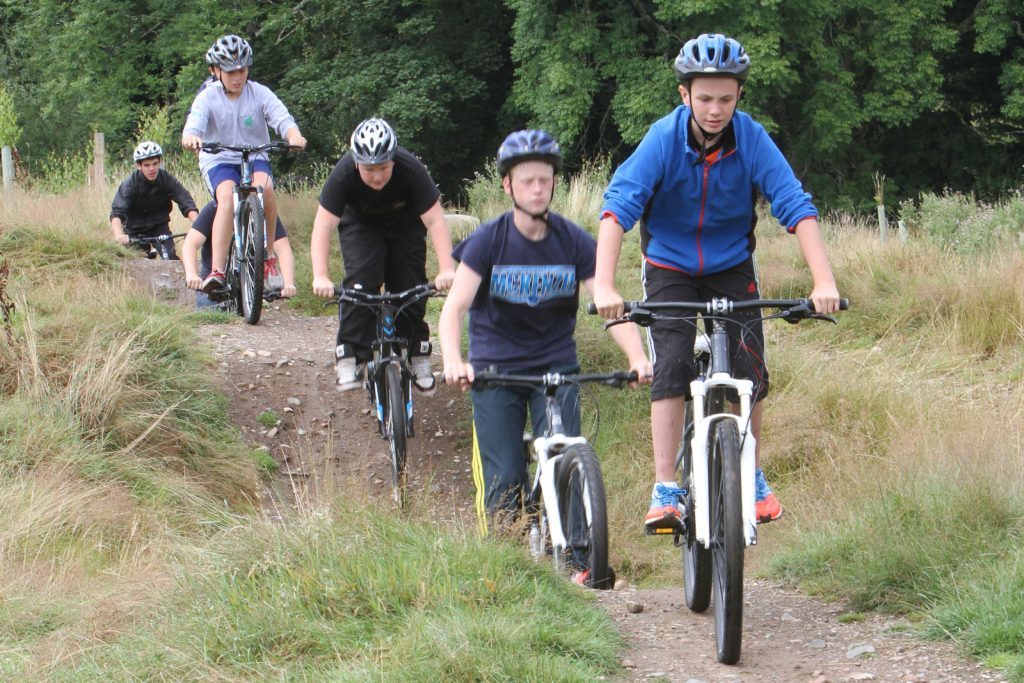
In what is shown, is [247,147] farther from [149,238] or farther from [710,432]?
[710,432]

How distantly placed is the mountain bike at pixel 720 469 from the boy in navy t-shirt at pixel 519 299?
993 mm

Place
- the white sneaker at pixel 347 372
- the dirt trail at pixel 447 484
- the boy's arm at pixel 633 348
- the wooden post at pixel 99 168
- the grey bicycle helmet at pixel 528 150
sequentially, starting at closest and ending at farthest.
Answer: the dirt trail at pixel 447 484
the boy's arm at pixel 633 348
the grey bicycle helmet at pixel 528 150
the white sneaker at pixel 347 372
the wooden post at pixel 99 168

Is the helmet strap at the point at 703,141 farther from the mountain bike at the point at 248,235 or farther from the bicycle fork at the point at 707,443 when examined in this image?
the mountain bike at the point at 248,235

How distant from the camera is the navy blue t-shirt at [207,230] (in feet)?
36.6

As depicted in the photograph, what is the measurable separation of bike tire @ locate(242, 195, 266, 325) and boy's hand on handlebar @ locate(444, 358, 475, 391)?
Answer: 17.7ft

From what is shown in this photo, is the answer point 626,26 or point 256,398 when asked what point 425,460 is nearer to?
point 256,398

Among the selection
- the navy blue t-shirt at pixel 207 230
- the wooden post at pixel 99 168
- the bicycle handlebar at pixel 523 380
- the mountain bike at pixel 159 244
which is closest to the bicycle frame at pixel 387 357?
the bicycle handlebar at pixel 523 380

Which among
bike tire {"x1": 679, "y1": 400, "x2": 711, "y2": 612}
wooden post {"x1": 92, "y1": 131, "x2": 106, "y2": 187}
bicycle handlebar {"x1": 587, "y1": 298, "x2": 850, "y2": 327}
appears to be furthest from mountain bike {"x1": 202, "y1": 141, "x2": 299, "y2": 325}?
wooden post {"x1": 92, "y1": 131, "x2": 106, "y2": 187}

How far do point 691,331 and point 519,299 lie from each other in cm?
107

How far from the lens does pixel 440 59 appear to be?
30609 mm

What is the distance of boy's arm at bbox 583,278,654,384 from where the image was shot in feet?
17.3

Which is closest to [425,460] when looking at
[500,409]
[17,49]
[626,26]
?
[500,409]

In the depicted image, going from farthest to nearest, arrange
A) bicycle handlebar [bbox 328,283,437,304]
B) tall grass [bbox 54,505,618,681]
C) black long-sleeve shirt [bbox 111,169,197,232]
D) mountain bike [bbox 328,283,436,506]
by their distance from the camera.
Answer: black long-sleeve shirt [bbox 111,169,197,232], bicycle handlebar [bbox 328,283,437,304], mountain bike [bbox 328,283,436,506], tall grass [bbox 54,505,618,681]

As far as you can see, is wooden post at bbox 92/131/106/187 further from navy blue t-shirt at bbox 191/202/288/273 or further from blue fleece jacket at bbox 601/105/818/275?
blue fleece jacket at bbox 601/105/818/275
